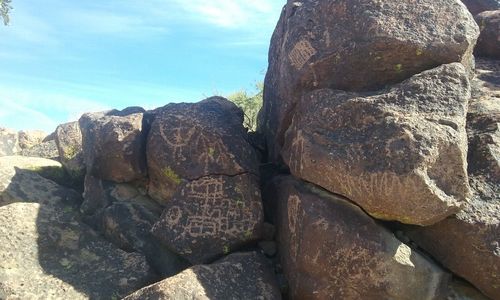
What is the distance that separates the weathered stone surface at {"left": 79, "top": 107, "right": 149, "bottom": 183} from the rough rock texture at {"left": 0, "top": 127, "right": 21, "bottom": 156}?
3098 millimetres

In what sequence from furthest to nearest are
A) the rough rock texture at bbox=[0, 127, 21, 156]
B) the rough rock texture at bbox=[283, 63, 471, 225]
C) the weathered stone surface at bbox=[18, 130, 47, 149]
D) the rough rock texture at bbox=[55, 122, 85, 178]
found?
the weathered stone surface at bbox=[18, 130, 47, 149], the rough rock texture at bbox=[0, 127, 21, 156], the rough rock texture at bbox=[55, 122, 85, 178], the rough rock texture at bbox=[283, 63, 471, 225]

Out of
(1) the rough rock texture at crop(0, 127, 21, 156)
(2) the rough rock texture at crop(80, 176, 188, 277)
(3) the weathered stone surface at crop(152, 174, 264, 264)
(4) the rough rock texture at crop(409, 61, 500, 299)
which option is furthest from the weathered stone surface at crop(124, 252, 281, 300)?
(1) the rough rock texture at crop(0, 127, 21, 156)

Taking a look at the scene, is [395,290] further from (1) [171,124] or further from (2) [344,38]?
(1) [171,124]

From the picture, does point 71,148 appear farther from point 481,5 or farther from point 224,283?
point 481,5

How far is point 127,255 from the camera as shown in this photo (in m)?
4.95

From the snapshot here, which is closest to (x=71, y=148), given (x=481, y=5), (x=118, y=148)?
(x=118, y=148)

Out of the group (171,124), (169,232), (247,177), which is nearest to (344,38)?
(247,177)

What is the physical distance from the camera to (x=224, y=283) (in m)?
4.18

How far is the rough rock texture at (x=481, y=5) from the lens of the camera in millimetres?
7086

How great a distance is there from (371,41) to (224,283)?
2533mm

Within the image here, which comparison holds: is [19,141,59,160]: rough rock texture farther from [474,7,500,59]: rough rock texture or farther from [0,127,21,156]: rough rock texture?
[474,7,500,59]: rough rock texture

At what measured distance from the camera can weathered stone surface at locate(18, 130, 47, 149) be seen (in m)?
8.59

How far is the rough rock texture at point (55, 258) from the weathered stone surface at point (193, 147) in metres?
0.90

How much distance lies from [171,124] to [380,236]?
8.09 ft
